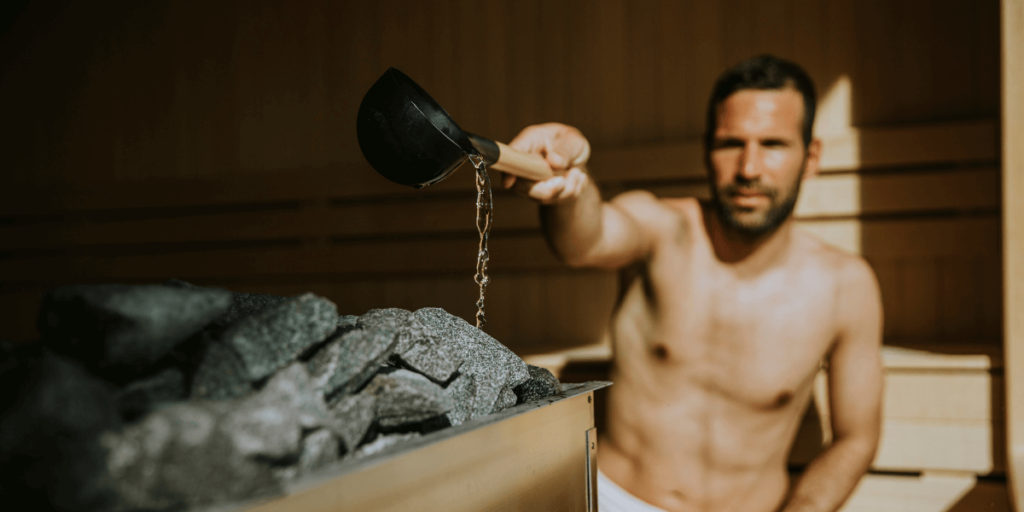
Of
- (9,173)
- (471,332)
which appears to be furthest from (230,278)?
(471,332)

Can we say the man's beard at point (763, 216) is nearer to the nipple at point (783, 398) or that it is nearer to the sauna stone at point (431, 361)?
the nipple at point (783, 398)

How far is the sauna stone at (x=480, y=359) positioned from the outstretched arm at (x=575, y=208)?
0.37 m

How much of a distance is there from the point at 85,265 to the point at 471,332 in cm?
339

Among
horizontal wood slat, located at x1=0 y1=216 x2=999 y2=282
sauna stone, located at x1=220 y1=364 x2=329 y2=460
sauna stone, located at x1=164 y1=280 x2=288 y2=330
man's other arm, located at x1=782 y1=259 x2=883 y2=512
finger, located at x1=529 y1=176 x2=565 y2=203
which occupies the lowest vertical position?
man's other arm, located at x1=782 y1=259 x2=883 y2=512

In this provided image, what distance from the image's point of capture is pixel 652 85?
9.62ft

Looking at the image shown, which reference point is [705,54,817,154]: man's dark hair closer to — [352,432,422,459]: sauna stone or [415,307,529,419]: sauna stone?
[415,307,529,419]: sauna stone

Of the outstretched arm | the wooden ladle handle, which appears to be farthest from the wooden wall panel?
the wooden ladle handle

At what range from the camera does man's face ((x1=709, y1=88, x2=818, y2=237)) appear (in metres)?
1.91

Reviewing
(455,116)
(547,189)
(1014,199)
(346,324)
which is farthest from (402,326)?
Result: (455,116)

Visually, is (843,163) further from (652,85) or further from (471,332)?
(471,332)

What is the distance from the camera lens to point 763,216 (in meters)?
1.95

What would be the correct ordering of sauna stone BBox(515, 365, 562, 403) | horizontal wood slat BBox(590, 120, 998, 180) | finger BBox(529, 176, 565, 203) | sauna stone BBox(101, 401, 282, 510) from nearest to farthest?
sauna stone BBox(101, 401, 282, 510)
sauna stone BBox(515, 365, 562, 403)
finger BBox(529, 176, 565, 203)
horizontal wood slat BBox(590, 120, 998, 180)

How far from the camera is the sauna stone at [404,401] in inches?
29.0

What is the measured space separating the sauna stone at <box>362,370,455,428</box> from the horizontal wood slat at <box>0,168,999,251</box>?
2.24m
